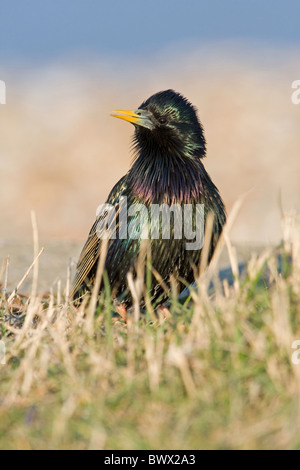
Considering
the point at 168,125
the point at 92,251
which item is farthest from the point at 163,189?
the point at 92,251

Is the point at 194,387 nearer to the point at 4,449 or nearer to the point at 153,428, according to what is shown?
the point at 153,428

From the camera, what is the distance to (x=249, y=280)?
3076mm

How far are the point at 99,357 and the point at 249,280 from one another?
79 cm

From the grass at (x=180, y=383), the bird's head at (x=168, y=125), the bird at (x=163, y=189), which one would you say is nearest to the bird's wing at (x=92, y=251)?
the bird at (x=163, y=189)

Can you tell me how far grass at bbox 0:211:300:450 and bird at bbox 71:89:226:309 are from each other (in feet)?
3.87

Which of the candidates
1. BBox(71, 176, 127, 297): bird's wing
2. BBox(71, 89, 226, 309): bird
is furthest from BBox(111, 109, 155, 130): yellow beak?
BBox(71, 176, 127, 297): bird's wing

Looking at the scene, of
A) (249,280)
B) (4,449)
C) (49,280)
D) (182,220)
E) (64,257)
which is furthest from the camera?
(64,257)

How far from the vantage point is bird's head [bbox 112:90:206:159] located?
4570 millimetres

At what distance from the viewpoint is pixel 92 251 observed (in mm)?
4895

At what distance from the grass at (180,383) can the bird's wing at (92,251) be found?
1670 mm

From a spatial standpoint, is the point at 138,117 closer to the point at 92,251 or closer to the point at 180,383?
the point at 92,251

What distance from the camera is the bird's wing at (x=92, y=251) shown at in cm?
475

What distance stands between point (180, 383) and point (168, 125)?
2.37 m

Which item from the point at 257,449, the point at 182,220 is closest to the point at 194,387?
the point at 257,449
